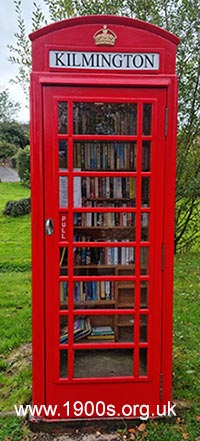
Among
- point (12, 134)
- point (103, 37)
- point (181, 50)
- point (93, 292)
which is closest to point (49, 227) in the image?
point (93, 292)

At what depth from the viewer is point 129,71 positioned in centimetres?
255

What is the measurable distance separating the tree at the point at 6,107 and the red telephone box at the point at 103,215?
90.2 feet

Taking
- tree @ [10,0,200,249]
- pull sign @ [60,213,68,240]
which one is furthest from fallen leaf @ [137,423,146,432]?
tree @ [10,0,200,249]

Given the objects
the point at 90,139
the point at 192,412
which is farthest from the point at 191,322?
the point at 90,139

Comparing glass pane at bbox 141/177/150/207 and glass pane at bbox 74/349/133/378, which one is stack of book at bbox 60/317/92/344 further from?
glass pane at bbox 141/177/150/207

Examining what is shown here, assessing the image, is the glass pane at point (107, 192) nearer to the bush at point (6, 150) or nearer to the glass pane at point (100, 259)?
→ the glass pane at point (100, 259)

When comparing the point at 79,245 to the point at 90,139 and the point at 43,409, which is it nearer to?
the point at 90,139

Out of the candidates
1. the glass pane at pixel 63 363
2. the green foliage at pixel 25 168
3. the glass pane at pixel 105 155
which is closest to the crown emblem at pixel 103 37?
the glass pane at pixel 105 155

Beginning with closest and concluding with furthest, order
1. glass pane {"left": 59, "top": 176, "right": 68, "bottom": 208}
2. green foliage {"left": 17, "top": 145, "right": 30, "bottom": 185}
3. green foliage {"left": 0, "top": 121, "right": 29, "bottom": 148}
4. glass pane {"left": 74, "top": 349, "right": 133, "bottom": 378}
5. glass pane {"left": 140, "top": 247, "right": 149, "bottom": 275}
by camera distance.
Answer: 1. glass pane {"left": 59, "top": 176, "right": 68, "bottom": 208}
2. glass pane {"left": 140, "top": 247, "right": 149, "bottom": 275}
3. glass pane {"left": 74, "top": 349, "right": 133, "bottom": 378}
4. green foliage {"left": 17, "top": 145, "right": 30, "bottom": 185}
5. green foliage {"left": 0, "top": 121, "right": 29, "bottom": 148}

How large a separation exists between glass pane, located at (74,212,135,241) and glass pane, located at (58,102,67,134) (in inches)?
21.7

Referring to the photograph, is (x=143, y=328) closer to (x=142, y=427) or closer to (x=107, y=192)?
(x=142, y=427)

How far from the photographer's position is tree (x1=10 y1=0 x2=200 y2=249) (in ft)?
18.9

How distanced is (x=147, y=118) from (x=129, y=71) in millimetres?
306

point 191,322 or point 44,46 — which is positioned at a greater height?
point 44,46
